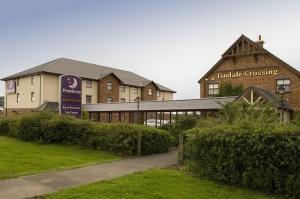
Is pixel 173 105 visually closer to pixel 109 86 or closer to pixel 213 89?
pixel 213 89

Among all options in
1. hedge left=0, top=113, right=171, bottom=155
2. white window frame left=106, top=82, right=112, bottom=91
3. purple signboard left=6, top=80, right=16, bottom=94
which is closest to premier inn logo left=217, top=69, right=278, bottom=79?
hedge left=0, top=113, right=171, bottom=155

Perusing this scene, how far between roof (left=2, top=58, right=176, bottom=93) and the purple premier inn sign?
24.4 metres

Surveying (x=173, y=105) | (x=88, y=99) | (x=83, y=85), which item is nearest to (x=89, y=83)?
(x=83, y=85)

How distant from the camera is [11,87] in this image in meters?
57.3

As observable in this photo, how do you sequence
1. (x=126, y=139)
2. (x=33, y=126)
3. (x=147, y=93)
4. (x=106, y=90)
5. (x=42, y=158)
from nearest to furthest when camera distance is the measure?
(x=42, y=158) < (x=126, y=139) < (x=33, y=126) < (x=106, y=90) < (x=147, y=93)

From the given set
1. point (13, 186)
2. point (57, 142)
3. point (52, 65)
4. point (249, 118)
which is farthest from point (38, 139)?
point (52, 65)

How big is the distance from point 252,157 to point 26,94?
157 feet

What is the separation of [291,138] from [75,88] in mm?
19336

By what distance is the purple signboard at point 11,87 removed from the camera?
5672 centimetres

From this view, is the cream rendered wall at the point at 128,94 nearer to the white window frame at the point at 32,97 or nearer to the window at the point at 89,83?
the window at the point at 89,83

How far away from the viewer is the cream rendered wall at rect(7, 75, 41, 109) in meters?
51.1

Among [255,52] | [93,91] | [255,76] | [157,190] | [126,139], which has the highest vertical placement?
[255,52]

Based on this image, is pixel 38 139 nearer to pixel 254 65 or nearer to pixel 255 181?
pixel 255 181

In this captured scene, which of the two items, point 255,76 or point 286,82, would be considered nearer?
point 286,82
